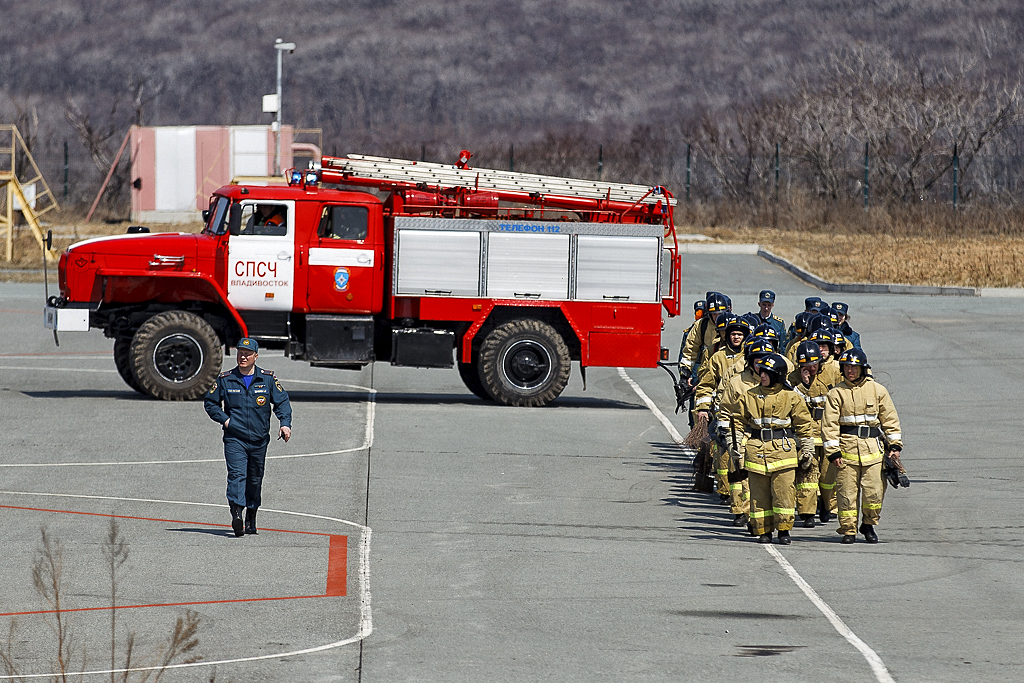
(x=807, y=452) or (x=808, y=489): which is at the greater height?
(x=807, y=452)

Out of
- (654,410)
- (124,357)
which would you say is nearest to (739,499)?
(654,410)

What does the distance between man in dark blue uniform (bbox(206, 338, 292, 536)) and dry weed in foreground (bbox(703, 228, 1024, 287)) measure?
25.3 metres

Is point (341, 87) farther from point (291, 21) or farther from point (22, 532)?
point (22, 532)

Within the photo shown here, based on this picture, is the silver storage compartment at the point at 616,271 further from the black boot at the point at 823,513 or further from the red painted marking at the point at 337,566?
the red painted marking at the point at 337,566

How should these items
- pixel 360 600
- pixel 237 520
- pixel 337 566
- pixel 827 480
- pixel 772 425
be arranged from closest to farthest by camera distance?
pixel 360 600, pixel 337 566, pixel 237 520, pixel 772 425, pixel 827 480

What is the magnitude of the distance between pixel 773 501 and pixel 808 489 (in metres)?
0.47

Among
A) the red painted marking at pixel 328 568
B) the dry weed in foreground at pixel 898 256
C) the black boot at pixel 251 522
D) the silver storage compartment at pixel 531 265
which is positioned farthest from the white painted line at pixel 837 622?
the dry weed in foreground at pixel 898 256

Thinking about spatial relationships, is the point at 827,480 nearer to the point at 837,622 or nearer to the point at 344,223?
the point at 837,622

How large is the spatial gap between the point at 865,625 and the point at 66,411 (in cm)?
1132

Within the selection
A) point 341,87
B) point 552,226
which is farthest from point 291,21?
point 552,226

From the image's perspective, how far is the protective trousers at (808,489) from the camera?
11.2 m

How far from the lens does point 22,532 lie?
10656 mm

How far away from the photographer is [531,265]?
61.8 feet

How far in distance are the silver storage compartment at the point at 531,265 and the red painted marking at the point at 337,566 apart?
27.3ft
